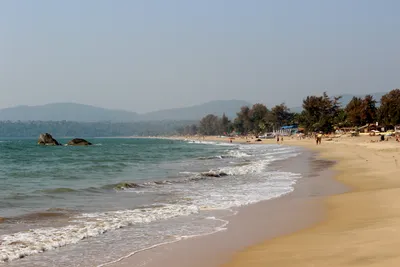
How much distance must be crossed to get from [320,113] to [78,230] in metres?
116

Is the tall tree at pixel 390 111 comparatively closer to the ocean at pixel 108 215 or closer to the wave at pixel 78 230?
the ocean at pixel 108 215

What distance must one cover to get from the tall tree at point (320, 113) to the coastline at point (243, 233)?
103 m

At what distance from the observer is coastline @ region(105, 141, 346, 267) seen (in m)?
7.57

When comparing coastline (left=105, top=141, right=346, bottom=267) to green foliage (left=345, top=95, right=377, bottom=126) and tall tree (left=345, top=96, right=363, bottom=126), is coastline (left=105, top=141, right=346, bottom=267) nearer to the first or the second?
tall tree (left=345, top=96, right=363, bottom=126)

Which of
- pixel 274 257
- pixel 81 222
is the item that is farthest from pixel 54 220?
pixel 274 257

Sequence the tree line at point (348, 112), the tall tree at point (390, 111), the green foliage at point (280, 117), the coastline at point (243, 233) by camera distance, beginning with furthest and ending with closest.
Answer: the green foliage at point (280, 117) → the tree line at point (348, 112) → the tall tree at point (390, 111) → the coastline at point (243, 233)

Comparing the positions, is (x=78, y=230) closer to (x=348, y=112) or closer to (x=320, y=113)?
(x=348, y=112)

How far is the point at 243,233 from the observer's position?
31.7 ft

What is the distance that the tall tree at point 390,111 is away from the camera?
86.4 meters

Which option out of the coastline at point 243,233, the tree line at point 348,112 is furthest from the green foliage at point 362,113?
the coastline at point 243,233

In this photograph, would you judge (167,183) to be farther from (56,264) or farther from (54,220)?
(56,264)

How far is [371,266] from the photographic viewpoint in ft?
20.0

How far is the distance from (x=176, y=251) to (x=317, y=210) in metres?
5.37

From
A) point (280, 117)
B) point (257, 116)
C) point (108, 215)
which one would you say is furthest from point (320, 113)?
point (108, 215)
